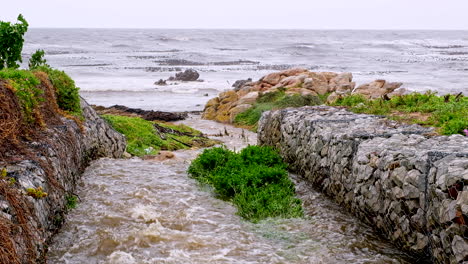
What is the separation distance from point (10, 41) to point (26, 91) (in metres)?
6.04

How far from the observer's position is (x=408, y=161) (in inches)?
275

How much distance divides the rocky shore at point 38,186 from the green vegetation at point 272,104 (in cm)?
1543

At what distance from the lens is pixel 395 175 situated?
711 cm

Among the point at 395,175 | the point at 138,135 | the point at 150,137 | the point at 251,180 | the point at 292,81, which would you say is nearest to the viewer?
the point at 395,175

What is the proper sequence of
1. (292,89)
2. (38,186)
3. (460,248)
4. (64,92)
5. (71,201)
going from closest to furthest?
(460,248) → (38,186) → (71,201) → (64,92) → (292,89)

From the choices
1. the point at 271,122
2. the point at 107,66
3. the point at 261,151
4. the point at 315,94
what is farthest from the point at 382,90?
the point at 107,66

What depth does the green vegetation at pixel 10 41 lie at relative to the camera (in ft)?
45.2

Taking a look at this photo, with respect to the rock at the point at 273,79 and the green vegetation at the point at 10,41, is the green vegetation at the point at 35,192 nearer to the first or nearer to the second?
the green vegetation at the point at 10,41

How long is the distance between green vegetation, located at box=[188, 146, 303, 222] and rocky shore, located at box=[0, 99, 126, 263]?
313cm

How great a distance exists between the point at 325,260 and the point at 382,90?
72.6 ft

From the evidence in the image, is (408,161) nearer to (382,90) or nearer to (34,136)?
(34,136)

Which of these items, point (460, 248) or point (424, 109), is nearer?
point (460, 248)

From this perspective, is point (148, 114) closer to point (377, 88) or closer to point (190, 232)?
point (377, 88)

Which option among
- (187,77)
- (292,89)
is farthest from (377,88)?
(187,77)
